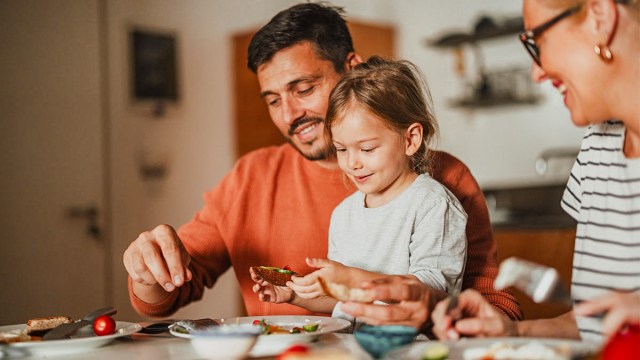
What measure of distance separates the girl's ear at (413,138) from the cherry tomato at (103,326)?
32.2 inches

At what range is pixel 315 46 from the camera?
7.11 feet

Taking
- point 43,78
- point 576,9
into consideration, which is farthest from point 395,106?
point 43,78

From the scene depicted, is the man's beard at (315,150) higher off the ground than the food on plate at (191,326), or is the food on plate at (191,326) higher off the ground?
the man's beard at (315,150)

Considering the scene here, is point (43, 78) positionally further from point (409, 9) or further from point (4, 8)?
point (409, 9)

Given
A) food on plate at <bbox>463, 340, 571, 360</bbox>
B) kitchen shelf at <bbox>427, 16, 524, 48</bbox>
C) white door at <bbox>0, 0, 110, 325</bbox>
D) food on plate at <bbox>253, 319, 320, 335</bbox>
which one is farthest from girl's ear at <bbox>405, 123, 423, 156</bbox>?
kitchen shelf at <bbox>427, 16, 524, 48</bbox>

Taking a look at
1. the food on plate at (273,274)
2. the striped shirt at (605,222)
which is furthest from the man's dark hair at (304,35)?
the striped shirt at (605,222)

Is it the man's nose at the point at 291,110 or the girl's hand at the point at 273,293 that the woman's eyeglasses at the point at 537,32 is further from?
the man's nose at the point at 291,110

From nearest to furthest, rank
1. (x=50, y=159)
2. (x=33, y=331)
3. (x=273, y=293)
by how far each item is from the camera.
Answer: (x=33, y=331), (x=273, y=293), (x=50, y=159)

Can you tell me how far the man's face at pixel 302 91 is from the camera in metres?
2.13

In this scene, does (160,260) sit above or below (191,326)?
above

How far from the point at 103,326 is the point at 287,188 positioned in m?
0.87

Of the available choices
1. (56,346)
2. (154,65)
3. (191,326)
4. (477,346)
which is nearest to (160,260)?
(191,326)

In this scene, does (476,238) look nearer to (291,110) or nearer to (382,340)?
(291,110)

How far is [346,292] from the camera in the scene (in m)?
1.31
